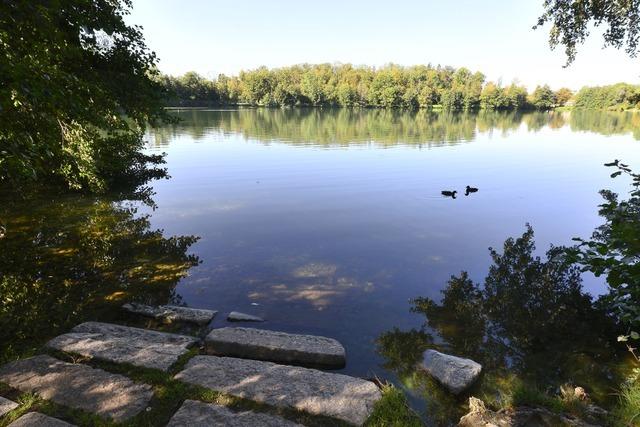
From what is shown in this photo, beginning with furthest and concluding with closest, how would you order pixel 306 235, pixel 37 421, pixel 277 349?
pixel 306 235
pixel 277 349
pixel 37 421

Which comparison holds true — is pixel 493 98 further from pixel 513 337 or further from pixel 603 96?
pixel 513 337

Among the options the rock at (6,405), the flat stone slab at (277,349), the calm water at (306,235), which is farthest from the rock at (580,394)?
the rock at (6,405)

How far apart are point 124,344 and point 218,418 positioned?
2958 millimetres

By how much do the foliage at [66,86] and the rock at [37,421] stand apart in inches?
126

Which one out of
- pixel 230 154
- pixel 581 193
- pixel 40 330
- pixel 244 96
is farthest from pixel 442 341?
pixel 244 96

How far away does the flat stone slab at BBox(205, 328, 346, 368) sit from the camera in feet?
23.5

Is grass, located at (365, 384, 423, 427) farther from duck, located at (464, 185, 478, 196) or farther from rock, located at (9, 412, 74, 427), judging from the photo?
duck, located at (464, 185, 478, 196)

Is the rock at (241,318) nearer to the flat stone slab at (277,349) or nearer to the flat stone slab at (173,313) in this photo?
the flat stone slab at (173,313)

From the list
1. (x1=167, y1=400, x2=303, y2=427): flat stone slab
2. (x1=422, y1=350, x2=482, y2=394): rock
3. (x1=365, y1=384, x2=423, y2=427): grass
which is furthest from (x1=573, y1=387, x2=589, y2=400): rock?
(x1=167, y1=400, x2=303, y2=427): flat stone slab

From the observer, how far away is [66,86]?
8.02 meters

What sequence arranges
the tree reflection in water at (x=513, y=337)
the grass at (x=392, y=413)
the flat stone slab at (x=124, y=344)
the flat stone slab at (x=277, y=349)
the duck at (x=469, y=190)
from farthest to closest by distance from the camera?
the duck at (x=469, y=190)
the flat stone slab at (x=277, y=349)
the tree reflection in water at (x=513, y=337)
the flat stone slab at (x=124, y=344)
the grass at (x=392, y=413)

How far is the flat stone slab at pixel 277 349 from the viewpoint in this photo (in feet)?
23.5

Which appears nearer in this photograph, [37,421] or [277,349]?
[37,421]

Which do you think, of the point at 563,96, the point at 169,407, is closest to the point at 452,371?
the point at 169,407
